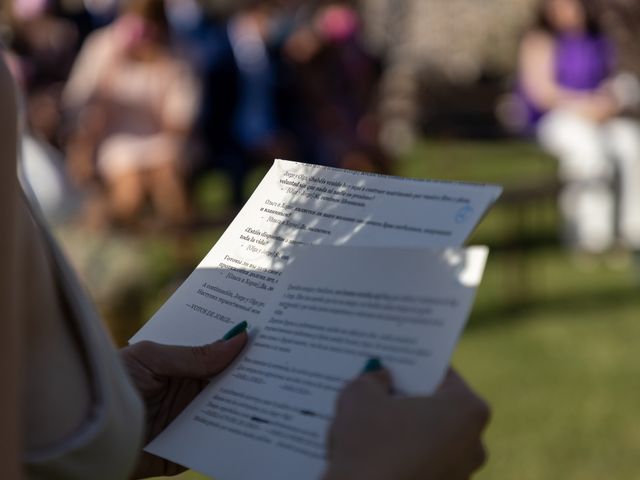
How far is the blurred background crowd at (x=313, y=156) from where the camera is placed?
5.07m

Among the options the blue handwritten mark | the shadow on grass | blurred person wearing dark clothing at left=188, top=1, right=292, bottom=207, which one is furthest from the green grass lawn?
the blue handwritten mark

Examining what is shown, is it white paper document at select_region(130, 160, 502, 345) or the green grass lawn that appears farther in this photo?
the green grass lawn

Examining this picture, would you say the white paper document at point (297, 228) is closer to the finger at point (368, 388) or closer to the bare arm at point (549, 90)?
the finger at point (368, 388)

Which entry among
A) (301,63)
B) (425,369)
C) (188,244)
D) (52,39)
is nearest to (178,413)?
(425,369)

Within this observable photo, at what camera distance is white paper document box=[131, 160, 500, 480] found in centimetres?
121

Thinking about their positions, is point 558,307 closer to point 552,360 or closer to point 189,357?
point 552,360

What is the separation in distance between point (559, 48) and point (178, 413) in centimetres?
697

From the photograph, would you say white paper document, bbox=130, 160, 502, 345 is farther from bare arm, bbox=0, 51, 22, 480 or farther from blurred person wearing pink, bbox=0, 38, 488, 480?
bare arm, bbox=0, 51, 22, 480

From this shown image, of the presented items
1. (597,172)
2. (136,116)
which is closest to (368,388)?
(136,116)

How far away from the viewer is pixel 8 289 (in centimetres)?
99

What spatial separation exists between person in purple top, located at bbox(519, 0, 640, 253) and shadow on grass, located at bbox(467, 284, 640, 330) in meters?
0.79

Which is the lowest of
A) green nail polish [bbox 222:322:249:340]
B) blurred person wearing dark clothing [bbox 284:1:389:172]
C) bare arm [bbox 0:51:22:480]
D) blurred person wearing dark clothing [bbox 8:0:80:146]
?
blurred person wearing dark clothing [bbox 284:1:389:172]

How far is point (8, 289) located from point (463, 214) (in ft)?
1.53

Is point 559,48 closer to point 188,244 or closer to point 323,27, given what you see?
point 323,27
